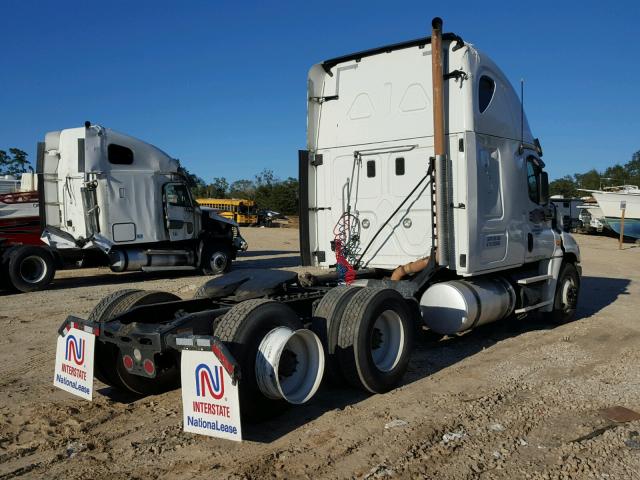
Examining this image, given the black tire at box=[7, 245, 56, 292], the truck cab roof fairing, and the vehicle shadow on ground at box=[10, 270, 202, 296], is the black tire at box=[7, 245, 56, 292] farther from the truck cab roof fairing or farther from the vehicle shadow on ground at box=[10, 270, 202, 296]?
the truck cab roof fairing

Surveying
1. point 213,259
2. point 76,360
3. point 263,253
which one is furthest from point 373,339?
point 263,253

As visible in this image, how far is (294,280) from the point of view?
19.6 feet

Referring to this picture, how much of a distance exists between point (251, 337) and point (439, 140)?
3.54 m

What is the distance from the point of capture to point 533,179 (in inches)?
328

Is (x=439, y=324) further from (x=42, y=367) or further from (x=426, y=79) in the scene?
(x=42, y=367)

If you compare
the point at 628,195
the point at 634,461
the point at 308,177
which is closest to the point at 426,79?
the point at 308,177

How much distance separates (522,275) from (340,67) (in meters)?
3.85

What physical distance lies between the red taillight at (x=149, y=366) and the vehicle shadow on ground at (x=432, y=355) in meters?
0.82

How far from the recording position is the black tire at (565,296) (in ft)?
28.8

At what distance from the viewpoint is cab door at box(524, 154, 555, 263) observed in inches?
321

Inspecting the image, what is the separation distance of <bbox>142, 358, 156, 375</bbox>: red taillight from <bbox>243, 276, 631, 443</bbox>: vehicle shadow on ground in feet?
2.71

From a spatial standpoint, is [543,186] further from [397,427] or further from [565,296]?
[397,427]

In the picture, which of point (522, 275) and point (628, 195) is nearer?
point (522, 275)

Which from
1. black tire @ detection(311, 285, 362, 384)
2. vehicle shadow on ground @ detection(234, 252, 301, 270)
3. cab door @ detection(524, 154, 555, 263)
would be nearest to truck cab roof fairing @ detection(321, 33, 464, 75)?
cab door @ detection(524, 154, 555, 263)
